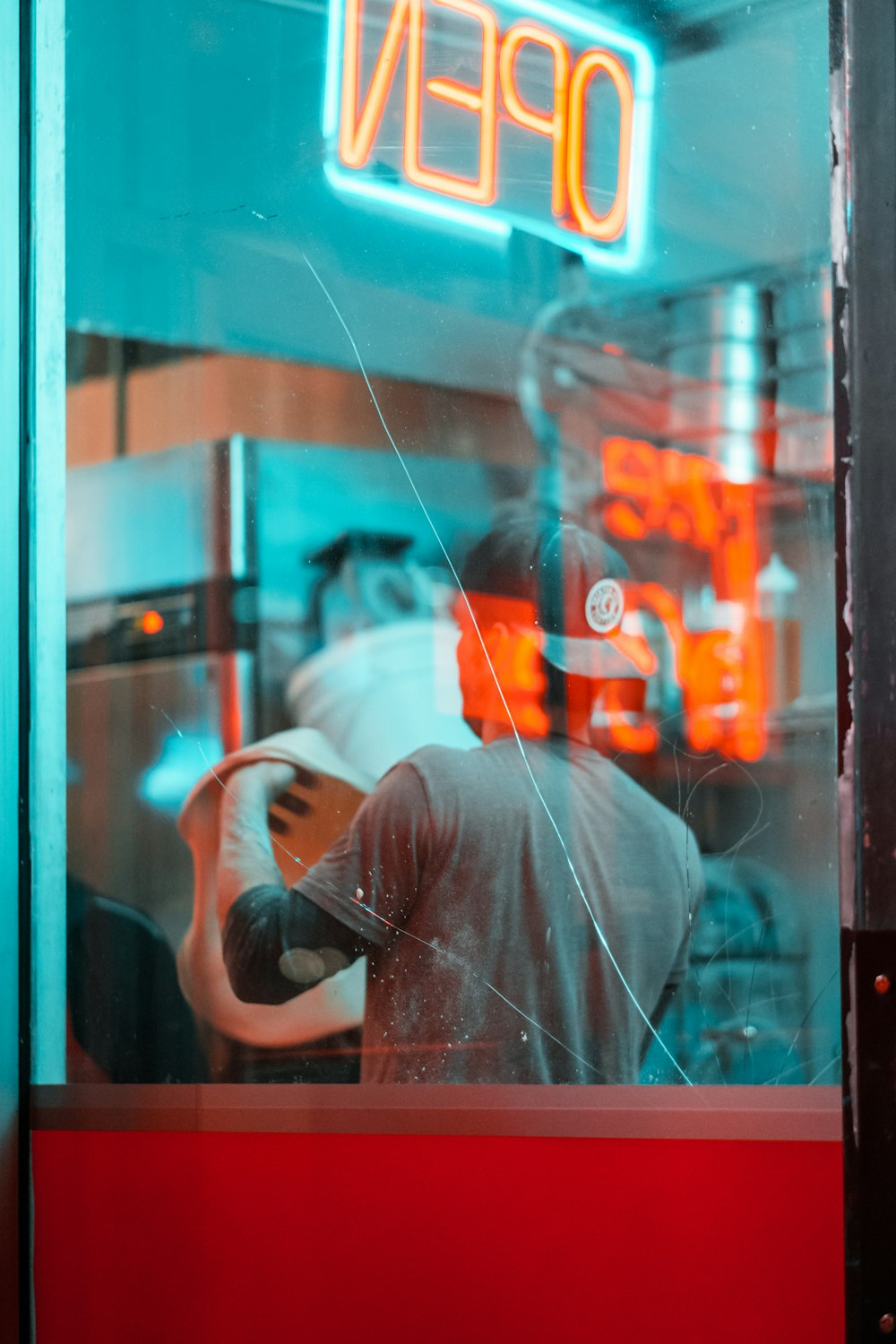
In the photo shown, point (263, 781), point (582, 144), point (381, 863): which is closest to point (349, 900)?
point (381, 863)

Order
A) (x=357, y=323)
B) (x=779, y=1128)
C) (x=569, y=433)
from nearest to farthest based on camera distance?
(x=779, y=1128) → (x=569, y=433) → (x=357, y=323)

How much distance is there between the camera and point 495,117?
1.71 meters

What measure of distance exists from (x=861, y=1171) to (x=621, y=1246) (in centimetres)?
44

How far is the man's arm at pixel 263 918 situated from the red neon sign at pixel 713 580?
425mm

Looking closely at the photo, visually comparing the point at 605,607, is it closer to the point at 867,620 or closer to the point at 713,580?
the point at 713,580

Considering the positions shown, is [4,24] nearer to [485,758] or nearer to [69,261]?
[69,261]

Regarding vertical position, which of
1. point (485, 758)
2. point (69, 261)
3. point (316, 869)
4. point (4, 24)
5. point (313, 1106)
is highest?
point (4, 24)

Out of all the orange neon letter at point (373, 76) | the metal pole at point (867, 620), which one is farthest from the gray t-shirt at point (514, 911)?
the orange neon letter at point (373, 76)

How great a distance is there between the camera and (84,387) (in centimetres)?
195

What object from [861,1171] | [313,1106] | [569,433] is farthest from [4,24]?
[861,1171]

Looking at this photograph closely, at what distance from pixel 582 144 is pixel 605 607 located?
0.54 m

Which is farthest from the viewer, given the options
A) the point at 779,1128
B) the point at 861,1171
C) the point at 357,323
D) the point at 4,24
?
the point at 4,24

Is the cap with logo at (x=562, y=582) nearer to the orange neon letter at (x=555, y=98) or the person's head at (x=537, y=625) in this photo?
the person's head at (x=537, y=625)

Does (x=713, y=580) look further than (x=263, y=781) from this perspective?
No
